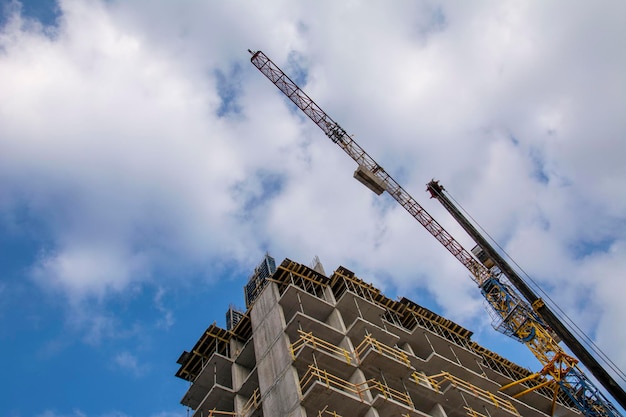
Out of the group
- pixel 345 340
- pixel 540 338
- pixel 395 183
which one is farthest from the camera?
pixel 395 183

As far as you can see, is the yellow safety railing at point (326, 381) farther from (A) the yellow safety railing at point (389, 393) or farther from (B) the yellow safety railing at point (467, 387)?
(B) the yellow safety railing at point (467, 387)

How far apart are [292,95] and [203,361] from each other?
3186 cm

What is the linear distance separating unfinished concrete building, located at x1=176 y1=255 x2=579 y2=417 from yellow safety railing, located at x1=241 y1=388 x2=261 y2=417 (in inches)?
2.0

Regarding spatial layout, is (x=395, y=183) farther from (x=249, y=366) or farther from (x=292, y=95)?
(x=249, y=366)

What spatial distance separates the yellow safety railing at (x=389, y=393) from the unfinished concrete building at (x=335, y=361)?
0.07 m

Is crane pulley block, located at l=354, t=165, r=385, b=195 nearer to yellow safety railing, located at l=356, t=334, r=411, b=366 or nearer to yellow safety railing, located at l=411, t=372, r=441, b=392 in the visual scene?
yellow safety railing, located at l=356, t=334, r=411, b=366

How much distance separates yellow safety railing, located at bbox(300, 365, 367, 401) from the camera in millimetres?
25031

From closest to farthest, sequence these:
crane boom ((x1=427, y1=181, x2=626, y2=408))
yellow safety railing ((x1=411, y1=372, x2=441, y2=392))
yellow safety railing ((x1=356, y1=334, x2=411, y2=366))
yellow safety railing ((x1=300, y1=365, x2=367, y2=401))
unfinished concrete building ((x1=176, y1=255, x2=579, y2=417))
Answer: yellow safety railing ((x1=300, y1=365, x2=367, y2=401))
unfinished concrete building ((x1=176, y1=255, x2=579, y2=417))
yellow safety railing ((x1=356, y1=334, x2=411, y2=366))
yellow safety railing ((x1=411, y1=372, x2=441, y2=392))
crane boom ((x1=427, y1=181, x2=626, y2=408))

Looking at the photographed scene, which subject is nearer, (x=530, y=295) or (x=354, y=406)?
(x=354, y=406)

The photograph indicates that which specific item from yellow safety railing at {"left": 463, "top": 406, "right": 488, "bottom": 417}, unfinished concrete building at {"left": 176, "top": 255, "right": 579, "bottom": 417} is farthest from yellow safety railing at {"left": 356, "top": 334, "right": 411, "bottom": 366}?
yellow safety railing at {"left": 463, "top": 406, "right": 488, "bottom": 417}

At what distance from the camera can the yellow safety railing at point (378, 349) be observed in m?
27.9

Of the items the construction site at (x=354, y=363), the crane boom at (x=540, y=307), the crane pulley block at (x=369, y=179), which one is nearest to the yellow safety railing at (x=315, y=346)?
the construction site at (x=354, y=363)

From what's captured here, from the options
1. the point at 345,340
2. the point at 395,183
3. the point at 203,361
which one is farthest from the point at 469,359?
the point at 395,183

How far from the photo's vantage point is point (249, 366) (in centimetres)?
3194
